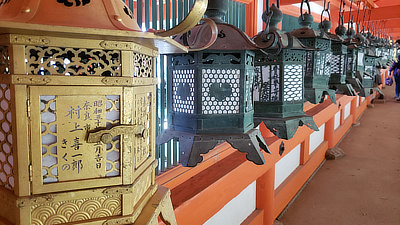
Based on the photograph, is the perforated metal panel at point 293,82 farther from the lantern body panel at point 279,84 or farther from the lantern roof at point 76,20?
the lantern roof at point 76,20

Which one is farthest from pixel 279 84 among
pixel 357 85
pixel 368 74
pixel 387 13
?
pixel 387 13

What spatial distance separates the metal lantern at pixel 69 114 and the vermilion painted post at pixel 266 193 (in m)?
2.68

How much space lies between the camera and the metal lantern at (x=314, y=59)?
1678 mm

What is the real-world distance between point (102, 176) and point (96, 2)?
42cm

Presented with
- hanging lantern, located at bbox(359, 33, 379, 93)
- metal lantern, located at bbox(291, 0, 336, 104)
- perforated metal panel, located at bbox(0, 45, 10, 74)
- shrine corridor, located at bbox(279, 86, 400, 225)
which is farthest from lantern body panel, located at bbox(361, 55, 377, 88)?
perforated metal panel, located at bbox(0, 45, 10, 74)

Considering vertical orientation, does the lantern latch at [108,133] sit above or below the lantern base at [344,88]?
below

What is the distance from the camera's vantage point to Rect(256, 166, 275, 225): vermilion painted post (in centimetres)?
332

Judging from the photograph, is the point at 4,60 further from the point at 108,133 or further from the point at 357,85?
the point at 357,85

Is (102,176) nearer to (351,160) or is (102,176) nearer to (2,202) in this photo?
(2,202)

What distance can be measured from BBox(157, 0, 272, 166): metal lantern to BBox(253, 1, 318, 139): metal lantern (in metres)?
0.31

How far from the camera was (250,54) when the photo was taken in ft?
4.03

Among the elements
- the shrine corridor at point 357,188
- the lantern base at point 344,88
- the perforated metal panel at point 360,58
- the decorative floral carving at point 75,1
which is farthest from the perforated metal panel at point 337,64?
the shrine corridor at point 357,188

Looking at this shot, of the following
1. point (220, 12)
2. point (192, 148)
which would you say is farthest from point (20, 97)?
point (220, 12)

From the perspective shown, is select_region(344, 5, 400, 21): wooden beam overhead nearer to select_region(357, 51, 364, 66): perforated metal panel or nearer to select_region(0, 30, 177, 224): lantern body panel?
select_region(357, 51, 364, 66): perforated metal panel
